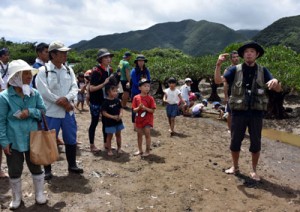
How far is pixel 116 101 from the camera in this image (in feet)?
21.3

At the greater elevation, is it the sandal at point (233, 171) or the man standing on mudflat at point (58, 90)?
the man standing on mudflat at point (58, 90)

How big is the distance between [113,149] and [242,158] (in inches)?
102

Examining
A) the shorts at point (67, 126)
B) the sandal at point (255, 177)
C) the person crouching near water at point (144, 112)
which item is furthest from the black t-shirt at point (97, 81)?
the sandal at point (255, 177)

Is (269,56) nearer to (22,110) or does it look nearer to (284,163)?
(284,163)

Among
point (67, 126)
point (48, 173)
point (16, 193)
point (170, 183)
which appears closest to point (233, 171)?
point (170, 183)

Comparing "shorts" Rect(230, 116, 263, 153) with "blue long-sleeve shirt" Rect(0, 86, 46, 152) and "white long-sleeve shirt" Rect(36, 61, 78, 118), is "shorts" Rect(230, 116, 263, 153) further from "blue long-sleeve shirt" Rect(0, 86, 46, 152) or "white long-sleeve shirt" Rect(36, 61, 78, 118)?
"blue long-sleeve shirt" Rect(0, 86, 46, 152)

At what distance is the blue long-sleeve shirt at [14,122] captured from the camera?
4.07m

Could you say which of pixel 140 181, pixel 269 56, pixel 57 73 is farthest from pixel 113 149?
pixel 269 56

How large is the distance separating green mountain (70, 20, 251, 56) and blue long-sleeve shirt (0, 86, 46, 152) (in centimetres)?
10891

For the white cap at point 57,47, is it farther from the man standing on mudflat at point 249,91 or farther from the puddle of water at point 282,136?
the puddle of water at point 282,136

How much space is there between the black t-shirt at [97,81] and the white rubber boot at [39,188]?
2.38 meters

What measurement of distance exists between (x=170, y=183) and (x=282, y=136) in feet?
19.2

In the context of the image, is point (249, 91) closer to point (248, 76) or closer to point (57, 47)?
point (248, 76)

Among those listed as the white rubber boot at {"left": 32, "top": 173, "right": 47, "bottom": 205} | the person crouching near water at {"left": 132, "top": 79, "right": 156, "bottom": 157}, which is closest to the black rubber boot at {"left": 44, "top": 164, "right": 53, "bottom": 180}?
the white rubber boot at {"left": 32, "top": 173, "right": 47, "bottom": 205}
